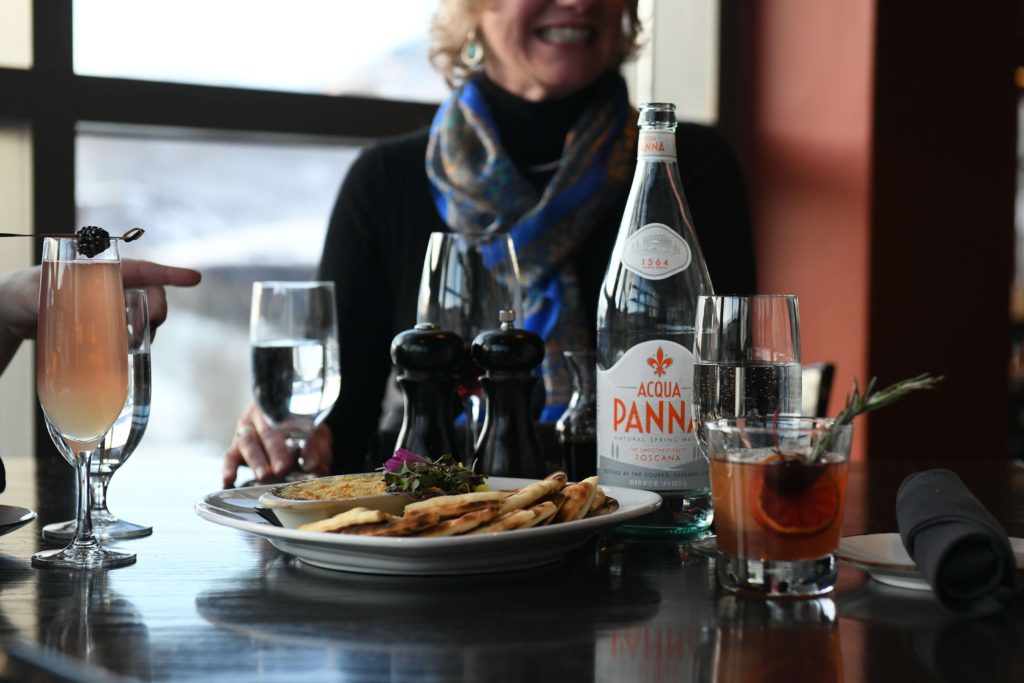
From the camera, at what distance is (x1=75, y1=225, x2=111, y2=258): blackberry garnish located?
0.85 metres

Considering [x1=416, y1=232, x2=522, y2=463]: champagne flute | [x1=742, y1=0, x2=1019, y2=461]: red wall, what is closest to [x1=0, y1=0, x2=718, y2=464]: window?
[x1=742, y1=0, x2=1019, y2=461]: red wall

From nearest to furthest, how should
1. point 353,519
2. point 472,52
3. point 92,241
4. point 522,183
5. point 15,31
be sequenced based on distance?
point 353,519 < point 92,241 < point 522,183 < point 472,52 < point 15,31

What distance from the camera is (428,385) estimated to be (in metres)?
1.00

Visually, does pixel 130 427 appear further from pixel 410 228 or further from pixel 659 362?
pixel 410 228

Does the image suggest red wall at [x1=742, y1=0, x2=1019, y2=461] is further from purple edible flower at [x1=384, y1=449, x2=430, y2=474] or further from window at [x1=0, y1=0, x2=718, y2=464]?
purple edible flower at [x1=384, y1=449, x2=430, y2=474]

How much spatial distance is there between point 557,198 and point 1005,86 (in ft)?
5.99

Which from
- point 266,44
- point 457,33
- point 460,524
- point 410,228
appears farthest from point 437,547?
A: point 266,44

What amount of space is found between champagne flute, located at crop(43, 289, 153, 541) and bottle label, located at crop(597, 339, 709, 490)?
1.25ft

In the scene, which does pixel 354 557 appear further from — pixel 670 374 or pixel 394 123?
pixel 394 123

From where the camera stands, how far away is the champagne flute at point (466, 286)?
3.59 feet

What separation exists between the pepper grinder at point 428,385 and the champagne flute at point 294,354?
0.22 metres

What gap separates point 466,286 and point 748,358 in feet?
1.13

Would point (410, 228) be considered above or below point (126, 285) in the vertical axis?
above

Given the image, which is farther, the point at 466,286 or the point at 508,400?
the point at 466,286
